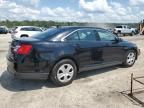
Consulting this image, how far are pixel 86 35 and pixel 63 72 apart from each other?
137 cm

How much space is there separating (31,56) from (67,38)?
1.19 metres

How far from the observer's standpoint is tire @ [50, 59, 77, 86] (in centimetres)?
600

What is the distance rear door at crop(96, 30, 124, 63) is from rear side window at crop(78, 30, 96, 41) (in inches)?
10.5

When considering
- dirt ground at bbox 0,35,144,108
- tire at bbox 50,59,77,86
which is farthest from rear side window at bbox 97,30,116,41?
tire at bbox 50,59,77,86

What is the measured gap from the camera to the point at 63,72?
615 centimetres

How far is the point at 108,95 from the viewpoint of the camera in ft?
18.2

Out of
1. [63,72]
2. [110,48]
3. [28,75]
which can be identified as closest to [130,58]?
[110,48]

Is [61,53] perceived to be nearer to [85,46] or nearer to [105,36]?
[85,46]

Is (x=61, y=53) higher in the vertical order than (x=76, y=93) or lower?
higher

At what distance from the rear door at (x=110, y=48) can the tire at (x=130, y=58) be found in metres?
0.36

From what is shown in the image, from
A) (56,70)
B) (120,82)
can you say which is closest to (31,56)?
(56,70)

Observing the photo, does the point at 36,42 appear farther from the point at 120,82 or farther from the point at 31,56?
the point at 120,82

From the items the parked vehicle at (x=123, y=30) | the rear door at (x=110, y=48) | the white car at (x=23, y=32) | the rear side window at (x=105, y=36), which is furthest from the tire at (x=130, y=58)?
the parked vehicle at (x=123, y=30)

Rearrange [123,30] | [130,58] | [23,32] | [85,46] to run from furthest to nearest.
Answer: [123,30] < [23,32] < [130,58] < [85,46]
